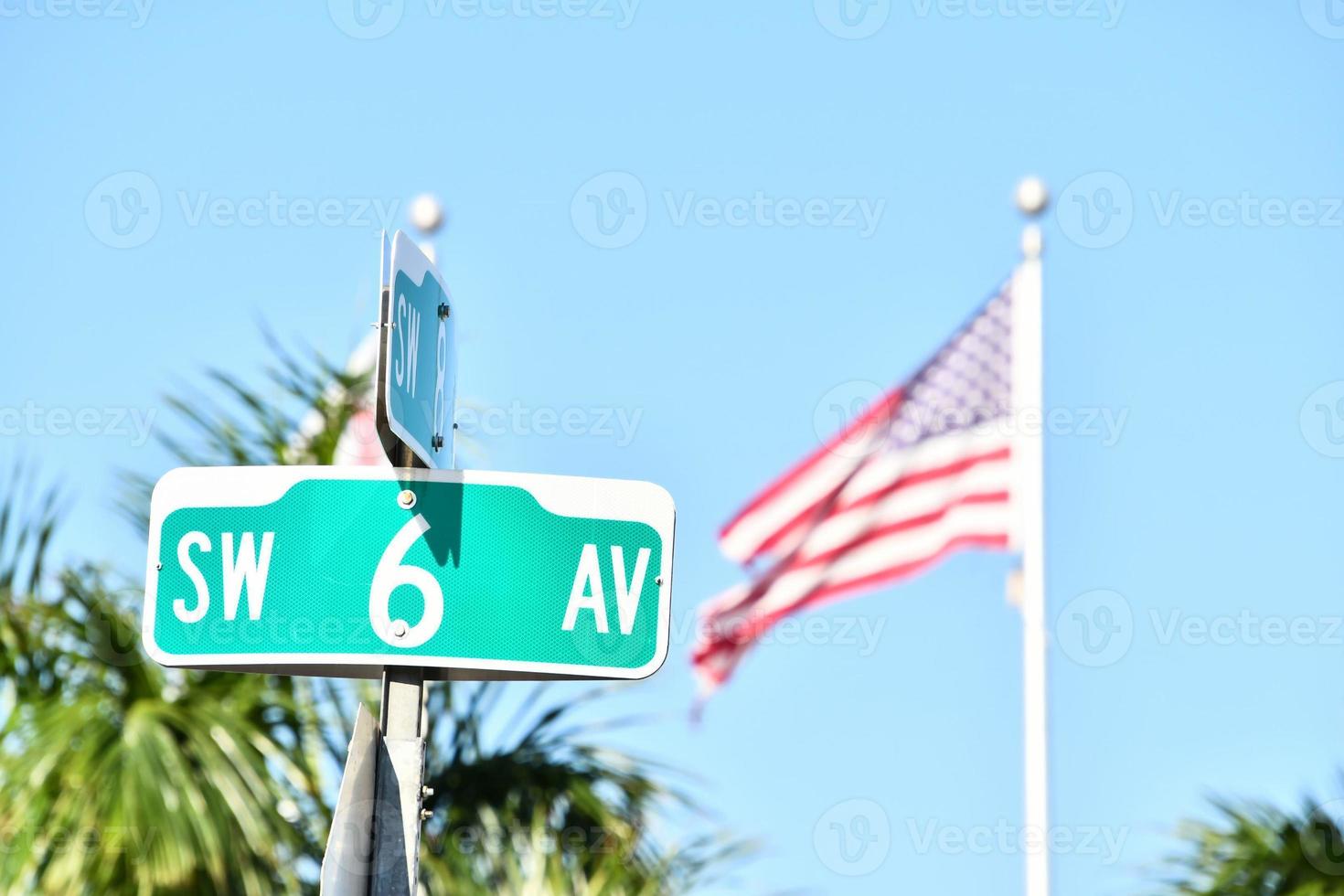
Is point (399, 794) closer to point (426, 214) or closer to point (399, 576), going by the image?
point (399, 576)

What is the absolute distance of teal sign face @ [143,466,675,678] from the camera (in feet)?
9.76

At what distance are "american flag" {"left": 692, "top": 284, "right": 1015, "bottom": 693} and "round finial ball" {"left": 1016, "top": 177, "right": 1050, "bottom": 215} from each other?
911 mm

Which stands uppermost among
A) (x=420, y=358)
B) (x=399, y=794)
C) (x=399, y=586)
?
(x=420, y=358)

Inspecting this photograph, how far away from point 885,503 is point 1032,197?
219 centimetres

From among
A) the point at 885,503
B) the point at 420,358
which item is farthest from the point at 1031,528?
the point at 420,358

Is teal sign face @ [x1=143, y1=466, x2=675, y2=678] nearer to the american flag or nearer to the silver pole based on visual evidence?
the silver pole

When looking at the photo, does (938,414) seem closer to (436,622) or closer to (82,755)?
(82,755)

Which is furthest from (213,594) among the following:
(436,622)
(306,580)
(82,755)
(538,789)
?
(538,789)

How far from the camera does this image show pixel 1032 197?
32.7ft

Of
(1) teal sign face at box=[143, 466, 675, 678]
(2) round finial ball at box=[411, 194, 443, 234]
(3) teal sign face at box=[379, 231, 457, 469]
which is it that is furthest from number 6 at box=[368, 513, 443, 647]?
(2) round finial ball at box=[411, 194, 443, 234]

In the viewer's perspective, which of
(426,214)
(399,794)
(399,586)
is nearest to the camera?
(399,794)

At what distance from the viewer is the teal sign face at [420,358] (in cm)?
290

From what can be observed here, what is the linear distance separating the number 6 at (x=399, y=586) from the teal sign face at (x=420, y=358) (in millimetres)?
144

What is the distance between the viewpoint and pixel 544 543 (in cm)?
306
